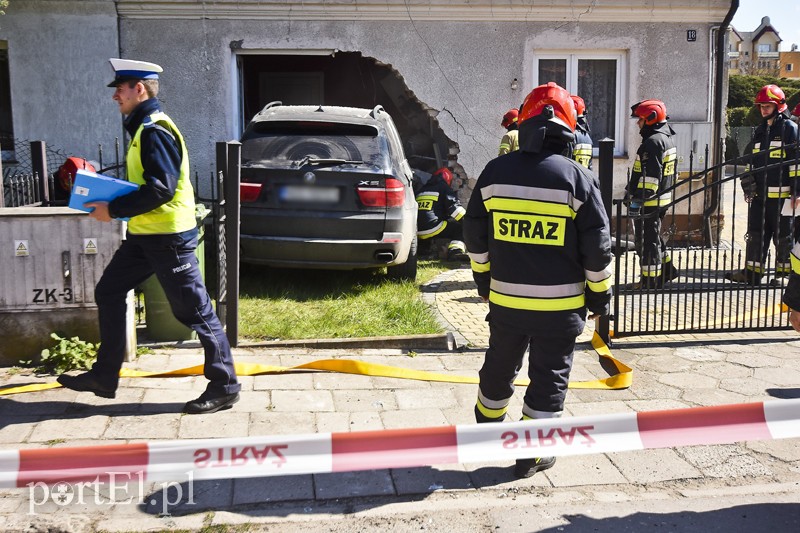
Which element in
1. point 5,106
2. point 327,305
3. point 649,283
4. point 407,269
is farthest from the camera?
point 5,106

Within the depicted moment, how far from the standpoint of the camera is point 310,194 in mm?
7699

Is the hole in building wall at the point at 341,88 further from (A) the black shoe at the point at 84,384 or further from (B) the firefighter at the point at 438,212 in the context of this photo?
(A) the black shoe at the point at 84,384

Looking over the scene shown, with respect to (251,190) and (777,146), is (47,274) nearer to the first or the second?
(251,190)

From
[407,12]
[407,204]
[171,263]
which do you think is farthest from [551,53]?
[171,263]

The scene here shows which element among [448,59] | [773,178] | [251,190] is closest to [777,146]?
[773,178]

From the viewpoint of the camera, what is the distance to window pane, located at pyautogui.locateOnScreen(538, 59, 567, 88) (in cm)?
1159

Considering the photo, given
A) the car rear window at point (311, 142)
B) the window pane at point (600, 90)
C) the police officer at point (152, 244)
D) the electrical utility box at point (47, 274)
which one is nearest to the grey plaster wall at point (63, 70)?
the car rear window at point (311, 142)

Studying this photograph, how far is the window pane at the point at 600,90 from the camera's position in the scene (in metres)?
11.8

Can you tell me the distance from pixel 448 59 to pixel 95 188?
24.2 feet

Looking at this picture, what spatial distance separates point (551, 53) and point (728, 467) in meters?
8.13

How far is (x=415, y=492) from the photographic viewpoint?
162 inches

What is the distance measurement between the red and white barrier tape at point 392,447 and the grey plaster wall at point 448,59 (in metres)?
8.03

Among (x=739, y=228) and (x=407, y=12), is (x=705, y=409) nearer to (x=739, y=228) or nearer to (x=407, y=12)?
(x=407, y=12)

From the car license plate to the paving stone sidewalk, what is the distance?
1.81m
